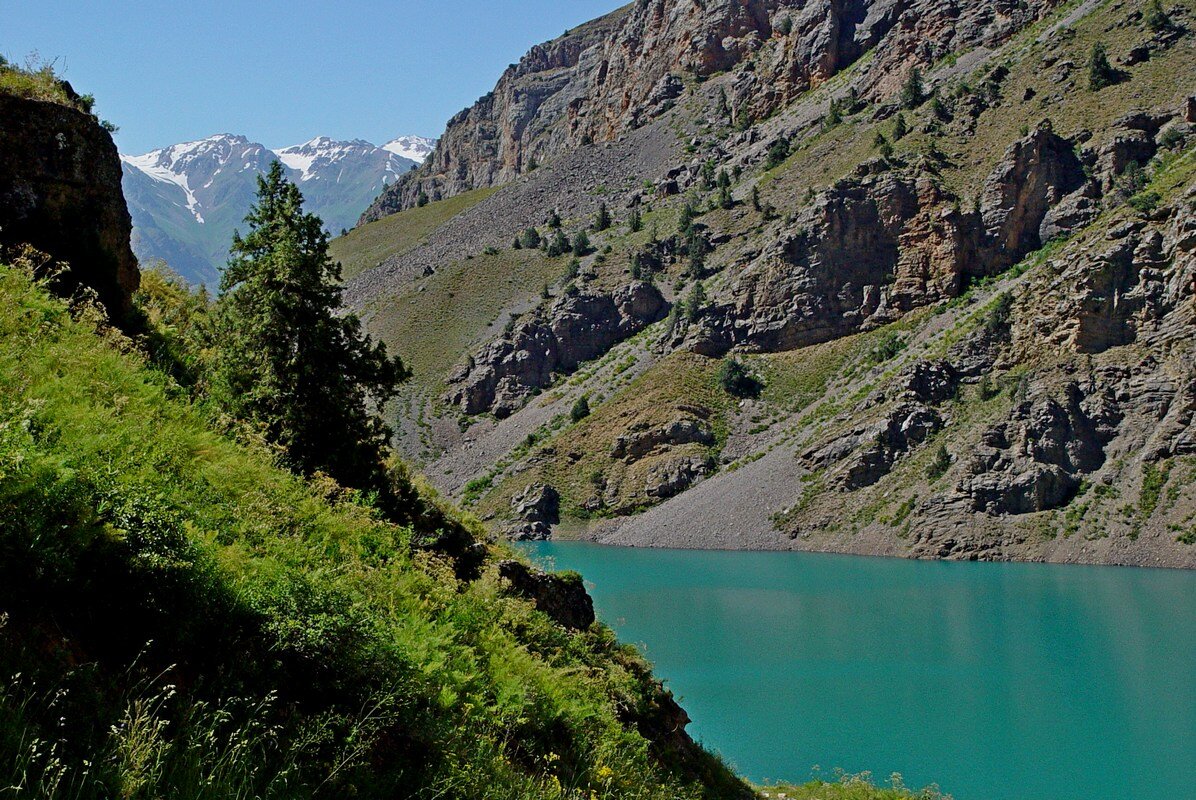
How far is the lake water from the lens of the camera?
85.2 ft

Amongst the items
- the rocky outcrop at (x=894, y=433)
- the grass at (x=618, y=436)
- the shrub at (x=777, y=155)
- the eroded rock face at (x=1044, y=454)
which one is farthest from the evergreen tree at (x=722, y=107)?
the eroded rock face at (x=1044, y=454)

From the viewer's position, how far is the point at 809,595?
57500mm

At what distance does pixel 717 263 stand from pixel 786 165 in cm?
2153

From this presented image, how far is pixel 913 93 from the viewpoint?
12162cm

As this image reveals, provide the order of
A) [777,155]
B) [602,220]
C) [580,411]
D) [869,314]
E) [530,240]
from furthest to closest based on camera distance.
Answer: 1. [530,240]
2. [602,220]
3. [777,155]
4. [580,411]
5. [869,314]

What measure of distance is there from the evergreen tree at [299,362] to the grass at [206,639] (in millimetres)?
3441

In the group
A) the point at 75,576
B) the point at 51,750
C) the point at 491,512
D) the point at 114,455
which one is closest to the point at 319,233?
the point at 114,455

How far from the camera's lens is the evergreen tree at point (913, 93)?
397ft

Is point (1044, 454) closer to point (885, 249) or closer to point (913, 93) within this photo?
point (885, 249)

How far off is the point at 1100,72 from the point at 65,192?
398 ft

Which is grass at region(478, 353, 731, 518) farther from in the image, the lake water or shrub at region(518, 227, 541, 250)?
shrub at region(518, 227, 541, 250)

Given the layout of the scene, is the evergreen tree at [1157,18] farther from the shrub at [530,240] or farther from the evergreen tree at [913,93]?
the shrub at [530,240]

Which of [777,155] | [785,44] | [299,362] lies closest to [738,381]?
[777,155]

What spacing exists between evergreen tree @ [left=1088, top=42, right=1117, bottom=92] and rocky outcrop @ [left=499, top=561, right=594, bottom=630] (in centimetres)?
11728
